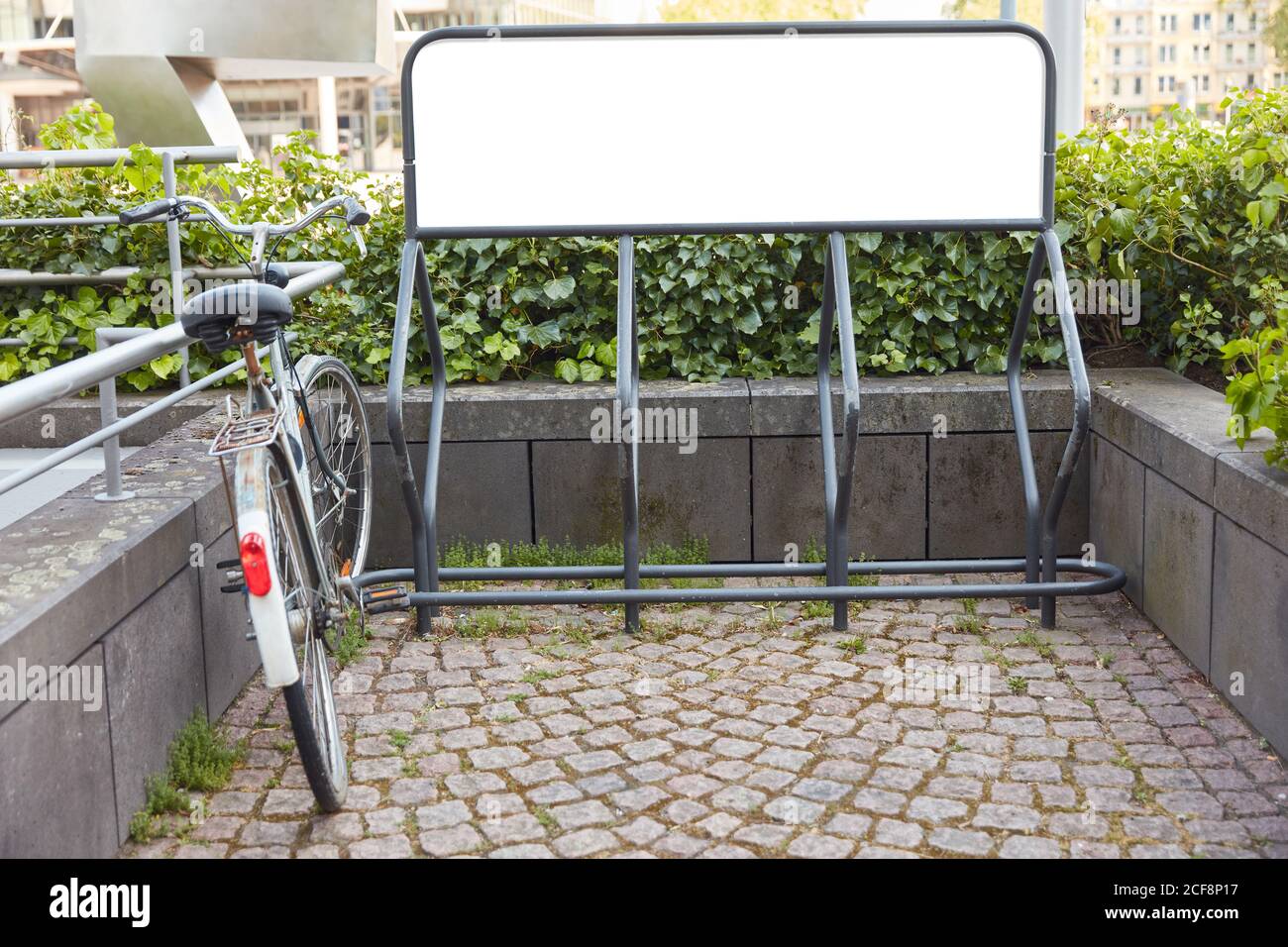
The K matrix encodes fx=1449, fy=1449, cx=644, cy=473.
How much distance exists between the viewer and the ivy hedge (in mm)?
5668

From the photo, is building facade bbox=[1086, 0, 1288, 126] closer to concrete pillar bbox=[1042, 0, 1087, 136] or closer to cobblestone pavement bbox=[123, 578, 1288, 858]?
concrete pillar bbox=[1042, 0, 1087, 136]

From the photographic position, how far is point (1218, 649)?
4.29 metres

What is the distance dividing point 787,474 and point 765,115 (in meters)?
1.40

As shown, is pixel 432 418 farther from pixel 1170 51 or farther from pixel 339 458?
pixel 1170 51

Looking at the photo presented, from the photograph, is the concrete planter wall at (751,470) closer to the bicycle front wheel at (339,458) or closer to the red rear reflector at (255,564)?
the bicycle front wheel at (339,458)

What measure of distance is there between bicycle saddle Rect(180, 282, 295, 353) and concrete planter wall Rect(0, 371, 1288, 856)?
585 mm

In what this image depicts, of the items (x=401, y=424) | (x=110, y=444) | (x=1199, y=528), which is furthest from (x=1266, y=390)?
(x=110, y=444)

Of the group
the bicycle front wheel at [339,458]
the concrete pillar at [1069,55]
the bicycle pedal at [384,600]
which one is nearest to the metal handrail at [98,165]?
the bicycle front wheel at [339,458]

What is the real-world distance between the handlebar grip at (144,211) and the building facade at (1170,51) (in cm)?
12044

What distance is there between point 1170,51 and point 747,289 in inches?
5173

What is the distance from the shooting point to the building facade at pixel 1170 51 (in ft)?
389

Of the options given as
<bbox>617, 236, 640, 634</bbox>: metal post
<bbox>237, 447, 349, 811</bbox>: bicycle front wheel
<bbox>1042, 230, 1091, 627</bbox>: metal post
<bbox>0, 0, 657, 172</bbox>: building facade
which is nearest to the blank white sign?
<bbox>617, 236, 640, 634</bbox>: metal post

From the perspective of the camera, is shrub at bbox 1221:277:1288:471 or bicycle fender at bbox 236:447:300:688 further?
shrub at bbox 1221:277:1288:471
